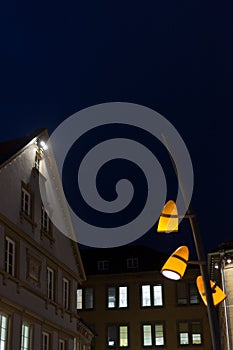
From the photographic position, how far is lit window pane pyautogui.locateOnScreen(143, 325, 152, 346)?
52531 mm

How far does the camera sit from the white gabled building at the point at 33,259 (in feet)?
75.5

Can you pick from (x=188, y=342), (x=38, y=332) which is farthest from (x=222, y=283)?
(x=188, y=342)

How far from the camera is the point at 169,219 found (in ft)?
30.7

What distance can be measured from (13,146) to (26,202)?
8.45ft

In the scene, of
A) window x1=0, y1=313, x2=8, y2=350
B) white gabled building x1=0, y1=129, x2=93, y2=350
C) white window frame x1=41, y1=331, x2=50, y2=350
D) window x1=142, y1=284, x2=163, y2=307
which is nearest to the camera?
window x1=0, y1=313, x2=8, y2=350

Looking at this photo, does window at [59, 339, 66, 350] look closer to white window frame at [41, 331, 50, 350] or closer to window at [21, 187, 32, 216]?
white window frame at [41, 331, 50, 350]

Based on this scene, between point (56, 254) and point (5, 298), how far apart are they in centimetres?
669

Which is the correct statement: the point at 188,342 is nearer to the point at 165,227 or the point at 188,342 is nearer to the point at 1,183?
the point at 1,183

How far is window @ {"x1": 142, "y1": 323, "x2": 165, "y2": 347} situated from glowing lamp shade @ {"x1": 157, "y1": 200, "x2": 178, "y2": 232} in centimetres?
4487

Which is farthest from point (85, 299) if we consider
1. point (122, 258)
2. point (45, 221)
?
point (45, 221)

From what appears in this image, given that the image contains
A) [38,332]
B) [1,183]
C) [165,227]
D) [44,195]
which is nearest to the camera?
[165,227]

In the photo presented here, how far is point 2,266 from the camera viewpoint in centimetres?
2223

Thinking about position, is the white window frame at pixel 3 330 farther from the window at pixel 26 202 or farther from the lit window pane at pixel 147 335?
the lit window pane at pixel 147 335

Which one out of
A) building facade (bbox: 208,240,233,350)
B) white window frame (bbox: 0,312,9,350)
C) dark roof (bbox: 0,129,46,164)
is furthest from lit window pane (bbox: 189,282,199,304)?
white window frame (bbox: 0,312,9,350)
